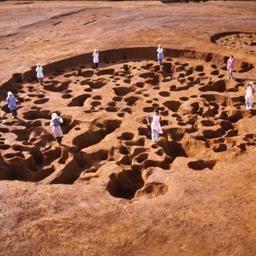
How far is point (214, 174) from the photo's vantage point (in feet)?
34.2

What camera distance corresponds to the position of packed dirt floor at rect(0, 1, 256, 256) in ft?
28.1

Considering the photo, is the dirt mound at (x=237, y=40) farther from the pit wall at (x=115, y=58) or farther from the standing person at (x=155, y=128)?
the standing person at (x=155, y=128)

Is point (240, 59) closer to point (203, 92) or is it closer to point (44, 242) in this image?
point (203, 92)

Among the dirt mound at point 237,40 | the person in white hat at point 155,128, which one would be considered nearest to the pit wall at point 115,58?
the dirt mound at point 237,40

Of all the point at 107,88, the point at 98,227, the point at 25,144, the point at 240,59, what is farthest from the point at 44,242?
the point at 240,59

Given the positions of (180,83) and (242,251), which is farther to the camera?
(180,83)

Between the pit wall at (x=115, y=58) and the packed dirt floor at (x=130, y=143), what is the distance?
0.04 meters

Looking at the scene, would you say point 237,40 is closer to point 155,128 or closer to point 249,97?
point 249,97

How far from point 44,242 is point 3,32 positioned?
689 inches

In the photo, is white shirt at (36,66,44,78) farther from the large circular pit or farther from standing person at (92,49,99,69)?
standing person at (92,49,99,69)

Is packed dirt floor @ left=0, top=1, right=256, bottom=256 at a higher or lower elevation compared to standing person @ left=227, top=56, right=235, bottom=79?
lower

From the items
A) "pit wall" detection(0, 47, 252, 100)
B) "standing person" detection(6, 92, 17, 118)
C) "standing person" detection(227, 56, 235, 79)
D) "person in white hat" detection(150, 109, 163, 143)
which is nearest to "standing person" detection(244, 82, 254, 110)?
"standing person" detection(227, 56, 235, 79)

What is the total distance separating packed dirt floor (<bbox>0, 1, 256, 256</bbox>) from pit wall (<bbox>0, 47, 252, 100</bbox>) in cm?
4

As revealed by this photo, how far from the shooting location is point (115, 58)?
1962 centimetres
